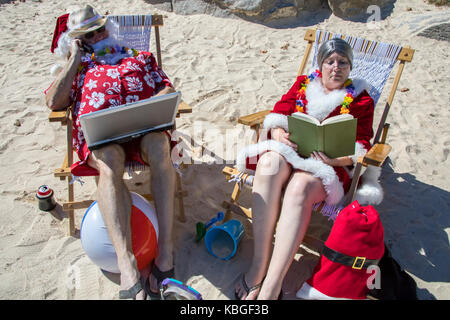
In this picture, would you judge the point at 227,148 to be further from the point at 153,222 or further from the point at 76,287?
the point at 76,287

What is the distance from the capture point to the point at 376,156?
2.30 metres

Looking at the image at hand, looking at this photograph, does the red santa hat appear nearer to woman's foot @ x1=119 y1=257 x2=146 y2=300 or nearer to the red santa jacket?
the red santa jacket

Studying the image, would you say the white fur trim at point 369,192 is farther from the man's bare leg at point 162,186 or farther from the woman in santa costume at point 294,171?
the man's bare leg at point 162,186

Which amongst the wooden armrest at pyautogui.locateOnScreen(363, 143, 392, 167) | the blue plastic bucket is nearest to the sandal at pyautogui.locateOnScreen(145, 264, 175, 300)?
the blue plastic bucket

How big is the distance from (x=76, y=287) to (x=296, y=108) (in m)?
1.96

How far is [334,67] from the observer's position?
8.64 ft

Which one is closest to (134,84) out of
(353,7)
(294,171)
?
(294,171)

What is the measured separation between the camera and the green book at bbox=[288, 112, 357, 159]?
2.22 m

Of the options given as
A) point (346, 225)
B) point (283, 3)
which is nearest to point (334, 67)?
point (346, 225)

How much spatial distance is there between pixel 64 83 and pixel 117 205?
3.50ft

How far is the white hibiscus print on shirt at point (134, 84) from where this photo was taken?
2722mm

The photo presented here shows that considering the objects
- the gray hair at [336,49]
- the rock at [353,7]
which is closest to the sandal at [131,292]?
the gray hair at [336,49]

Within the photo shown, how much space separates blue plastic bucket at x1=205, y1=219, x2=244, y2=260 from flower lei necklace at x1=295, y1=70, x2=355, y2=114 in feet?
3.23

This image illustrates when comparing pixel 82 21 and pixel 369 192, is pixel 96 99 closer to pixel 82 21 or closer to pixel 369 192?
pixel 82 21
